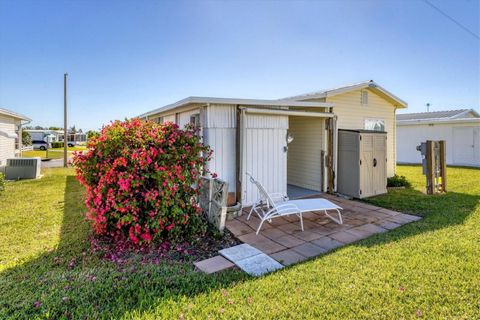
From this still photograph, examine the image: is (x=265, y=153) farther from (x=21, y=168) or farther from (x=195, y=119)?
(x=21, y=168)

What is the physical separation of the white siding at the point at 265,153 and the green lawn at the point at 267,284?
8.74 ft

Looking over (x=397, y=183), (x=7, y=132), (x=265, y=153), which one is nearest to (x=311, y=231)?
(x=265, y=153)

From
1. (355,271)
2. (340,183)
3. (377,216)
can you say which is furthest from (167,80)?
(355,271)

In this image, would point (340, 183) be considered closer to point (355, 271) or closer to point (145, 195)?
point (355, 271)

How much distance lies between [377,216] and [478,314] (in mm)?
3372

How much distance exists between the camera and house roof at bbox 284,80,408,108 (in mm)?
7955

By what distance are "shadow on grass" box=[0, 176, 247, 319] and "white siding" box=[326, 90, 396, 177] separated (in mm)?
6929

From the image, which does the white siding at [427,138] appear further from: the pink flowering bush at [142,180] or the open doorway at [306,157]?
the pink flowering bush at [142,180]

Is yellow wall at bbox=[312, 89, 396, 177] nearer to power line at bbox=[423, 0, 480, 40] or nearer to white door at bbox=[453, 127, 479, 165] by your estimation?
power line at bbox=[423, 0, 480, 40]

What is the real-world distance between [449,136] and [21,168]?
23.3 meters

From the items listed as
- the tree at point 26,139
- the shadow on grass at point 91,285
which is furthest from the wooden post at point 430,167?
the tree at point 26,139

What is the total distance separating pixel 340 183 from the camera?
7832 mm

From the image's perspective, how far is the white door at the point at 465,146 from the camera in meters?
16.4

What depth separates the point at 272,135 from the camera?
6.49m
